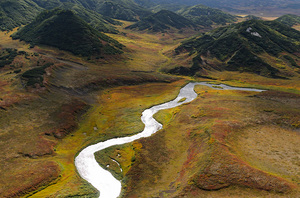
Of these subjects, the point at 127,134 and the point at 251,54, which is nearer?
the point at 127,134

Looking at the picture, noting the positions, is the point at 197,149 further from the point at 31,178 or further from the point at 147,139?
the point at 31,178

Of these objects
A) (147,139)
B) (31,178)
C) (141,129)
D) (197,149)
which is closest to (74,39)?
(141,129)

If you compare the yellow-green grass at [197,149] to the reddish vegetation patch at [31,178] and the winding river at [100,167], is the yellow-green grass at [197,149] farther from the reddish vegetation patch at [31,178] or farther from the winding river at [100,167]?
the reddish vegetation patch at [31,178]

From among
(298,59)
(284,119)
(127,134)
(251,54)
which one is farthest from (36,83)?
(298,59)

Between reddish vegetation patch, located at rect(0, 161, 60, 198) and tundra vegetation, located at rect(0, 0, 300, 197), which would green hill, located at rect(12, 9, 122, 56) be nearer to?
tundra vegetation, located at rect(0, 0, 300, 197)

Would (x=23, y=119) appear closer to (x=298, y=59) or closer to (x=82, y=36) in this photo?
(x=82, y=36)

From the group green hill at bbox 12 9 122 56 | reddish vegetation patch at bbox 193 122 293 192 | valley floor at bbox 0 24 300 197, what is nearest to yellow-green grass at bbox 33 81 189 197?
valley floor at bbox 0 24 300 197
